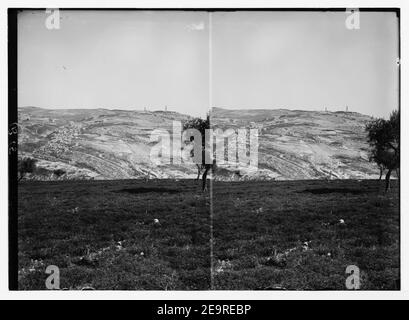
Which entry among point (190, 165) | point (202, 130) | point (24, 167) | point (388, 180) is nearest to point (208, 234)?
point (190, 165)

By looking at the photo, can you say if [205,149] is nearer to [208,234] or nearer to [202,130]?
[202,130]

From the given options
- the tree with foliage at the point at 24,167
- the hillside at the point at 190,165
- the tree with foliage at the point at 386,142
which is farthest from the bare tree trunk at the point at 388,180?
the tree with foliage at the point at 24,167

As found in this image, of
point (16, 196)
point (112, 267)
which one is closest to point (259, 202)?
point (112, 267)

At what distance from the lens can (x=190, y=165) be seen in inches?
354

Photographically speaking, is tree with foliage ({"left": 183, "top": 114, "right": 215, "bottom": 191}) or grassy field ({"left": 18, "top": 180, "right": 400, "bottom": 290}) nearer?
grassy field ({"left": 18, "top": 180, "right": 400, "bottom": 290})

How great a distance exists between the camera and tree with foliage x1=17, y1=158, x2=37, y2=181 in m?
8.85

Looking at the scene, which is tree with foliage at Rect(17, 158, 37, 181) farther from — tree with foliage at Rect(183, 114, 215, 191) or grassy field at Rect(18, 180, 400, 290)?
tree with foliage at Rect(183, 114, 215, 191)

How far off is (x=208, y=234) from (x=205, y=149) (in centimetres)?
145

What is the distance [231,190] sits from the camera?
8.98 metres

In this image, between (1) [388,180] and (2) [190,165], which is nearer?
(1) [388,180]

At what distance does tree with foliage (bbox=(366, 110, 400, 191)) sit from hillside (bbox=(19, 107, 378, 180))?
0.43 feet

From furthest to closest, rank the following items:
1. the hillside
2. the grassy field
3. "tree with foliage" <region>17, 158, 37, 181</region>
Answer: the hillside < "tree with foliage" <region>17, 158, 37, 181</region> < the grassy field

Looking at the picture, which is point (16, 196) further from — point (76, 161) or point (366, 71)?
point (366, 71)

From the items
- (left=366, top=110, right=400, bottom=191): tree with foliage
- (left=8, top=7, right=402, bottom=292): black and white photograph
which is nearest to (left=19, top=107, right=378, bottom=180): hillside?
(left=8, top=7, right=402, bottom=292): black and white photograph
